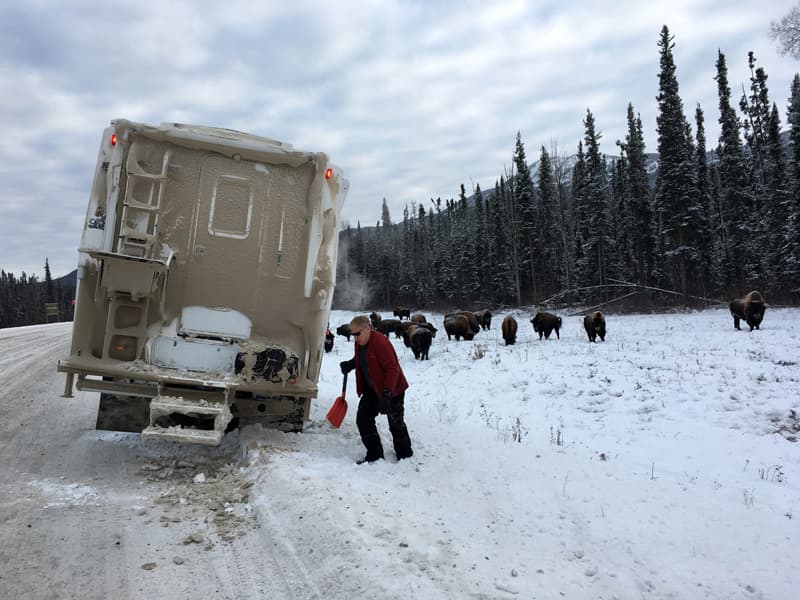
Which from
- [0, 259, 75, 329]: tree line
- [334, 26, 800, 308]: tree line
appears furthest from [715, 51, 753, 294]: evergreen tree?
[0, 259, 75, 329]: tree line

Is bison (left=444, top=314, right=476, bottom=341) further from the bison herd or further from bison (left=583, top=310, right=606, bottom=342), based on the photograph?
bison (left=583, top=310, right=606, bottom=342)

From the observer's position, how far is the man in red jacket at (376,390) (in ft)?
16.8

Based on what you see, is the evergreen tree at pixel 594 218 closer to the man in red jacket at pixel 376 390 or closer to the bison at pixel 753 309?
the bison at pixel 753 309

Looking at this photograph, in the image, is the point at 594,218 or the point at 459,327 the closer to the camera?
the point at 459,327

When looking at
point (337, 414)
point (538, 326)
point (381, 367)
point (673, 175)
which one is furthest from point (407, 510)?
point (673, 175)

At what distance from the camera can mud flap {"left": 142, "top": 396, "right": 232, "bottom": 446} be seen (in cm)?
433

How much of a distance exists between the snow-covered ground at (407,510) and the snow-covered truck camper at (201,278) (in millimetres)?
612

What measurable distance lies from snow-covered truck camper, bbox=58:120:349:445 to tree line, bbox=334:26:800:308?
804 inches

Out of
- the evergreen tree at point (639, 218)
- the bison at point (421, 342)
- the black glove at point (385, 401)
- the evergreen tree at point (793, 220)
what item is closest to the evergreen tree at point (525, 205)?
the evergreen tree at point (639, 218)

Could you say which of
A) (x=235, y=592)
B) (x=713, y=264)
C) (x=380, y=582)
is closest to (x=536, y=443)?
(x=380, y=582)

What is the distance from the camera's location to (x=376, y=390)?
5.21 metres

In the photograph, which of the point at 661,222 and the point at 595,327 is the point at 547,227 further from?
the point at 595,327

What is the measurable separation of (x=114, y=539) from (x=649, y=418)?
8.27 meters

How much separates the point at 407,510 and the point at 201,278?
298 cm
